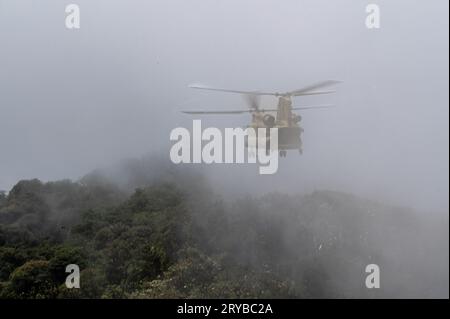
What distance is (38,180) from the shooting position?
3362cm

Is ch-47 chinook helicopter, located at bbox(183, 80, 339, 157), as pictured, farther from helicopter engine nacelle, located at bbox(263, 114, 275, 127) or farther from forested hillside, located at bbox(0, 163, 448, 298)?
forested hillside, located at bbox(0, 163, 448, 298)

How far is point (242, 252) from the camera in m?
17.3

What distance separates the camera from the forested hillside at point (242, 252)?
14.4m

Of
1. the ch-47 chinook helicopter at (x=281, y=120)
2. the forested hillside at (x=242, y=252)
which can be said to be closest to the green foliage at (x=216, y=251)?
the forested hillside at (x=242, y=252)

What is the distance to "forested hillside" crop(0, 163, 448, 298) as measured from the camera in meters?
14.4

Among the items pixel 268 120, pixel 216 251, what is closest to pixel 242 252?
pixel 216 251

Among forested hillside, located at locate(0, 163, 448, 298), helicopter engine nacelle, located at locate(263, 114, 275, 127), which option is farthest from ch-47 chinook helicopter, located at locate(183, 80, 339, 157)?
forested hillside, located at locate(0, 163, 448, 298)

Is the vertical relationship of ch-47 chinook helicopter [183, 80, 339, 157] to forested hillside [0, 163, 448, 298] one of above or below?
above

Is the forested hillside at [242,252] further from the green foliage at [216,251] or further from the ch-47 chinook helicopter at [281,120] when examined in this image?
the ch-47 chinook helicopter at [281,120]

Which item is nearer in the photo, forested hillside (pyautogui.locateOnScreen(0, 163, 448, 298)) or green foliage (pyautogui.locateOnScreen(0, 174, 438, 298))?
forested hillside (pyautogui.locateOnScreen(0, 163, 448, 298))

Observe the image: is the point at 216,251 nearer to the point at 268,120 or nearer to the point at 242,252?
the point at 242,252
